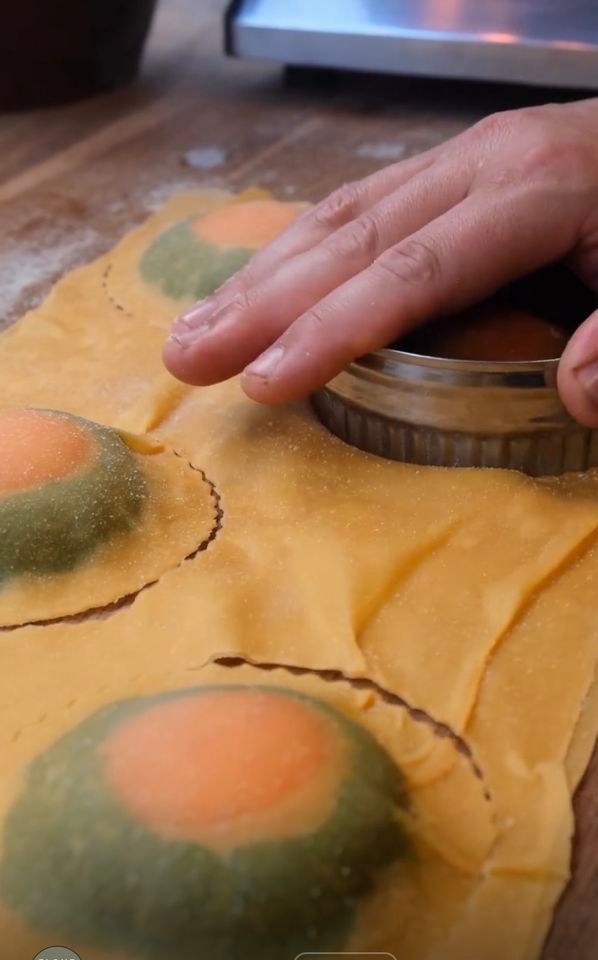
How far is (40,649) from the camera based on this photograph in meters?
0.86

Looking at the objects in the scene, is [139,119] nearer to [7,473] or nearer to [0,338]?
[0,338]

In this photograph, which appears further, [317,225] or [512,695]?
[317,225]

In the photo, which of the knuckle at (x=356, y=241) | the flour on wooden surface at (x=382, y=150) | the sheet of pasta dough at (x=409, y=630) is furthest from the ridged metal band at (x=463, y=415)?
the flour on wooden surface at (x=382, y=150)

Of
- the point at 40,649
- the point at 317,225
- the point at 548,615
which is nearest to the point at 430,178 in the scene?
the point at 317,225

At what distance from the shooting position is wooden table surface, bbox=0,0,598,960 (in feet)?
5.26

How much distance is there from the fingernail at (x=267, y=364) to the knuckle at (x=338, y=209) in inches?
9.8

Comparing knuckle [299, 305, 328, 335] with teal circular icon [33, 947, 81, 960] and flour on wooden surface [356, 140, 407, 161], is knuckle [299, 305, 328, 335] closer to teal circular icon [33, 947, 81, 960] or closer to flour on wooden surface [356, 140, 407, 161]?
teal circular icon [33, 947, 81, 960]

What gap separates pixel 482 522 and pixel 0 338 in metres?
0.67

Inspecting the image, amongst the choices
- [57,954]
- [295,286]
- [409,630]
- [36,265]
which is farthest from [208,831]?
[36,265]

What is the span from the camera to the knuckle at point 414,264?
1001 millimetres

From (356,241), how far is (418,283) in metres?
0.13

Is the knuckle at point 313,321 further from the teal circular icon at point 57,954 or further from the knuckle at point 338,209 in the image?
the teal circular icon at point 57,954

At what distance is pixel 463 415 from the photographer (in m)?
0.99

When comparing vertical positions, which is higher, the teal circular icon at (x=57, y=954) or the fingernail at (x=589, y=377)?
the fingernail at (x=589, y=377)
